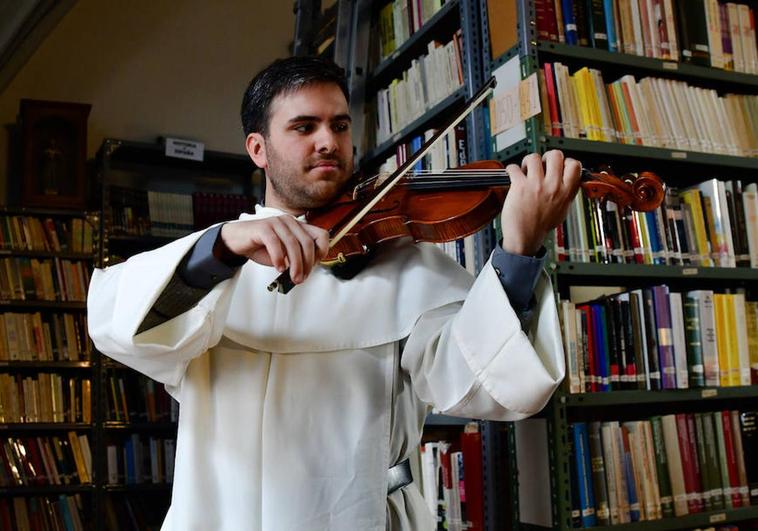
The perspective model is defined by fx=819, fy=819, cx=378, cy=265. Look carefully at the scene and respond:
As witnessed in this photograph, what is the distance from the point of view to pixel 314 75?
58.3 inches

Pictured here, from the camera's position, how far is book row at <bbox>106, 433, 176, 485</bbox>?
14.0 feet

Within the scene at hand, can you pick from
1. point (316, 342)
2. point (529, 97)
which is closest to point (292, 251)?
point (316, 342)

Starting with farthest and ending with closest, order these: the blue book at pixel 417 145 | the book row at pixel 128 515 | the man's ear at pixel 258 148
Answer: the book row at pixel 128 515 → the blue book at pixel 417 145 → the man's ear at pixel 258 148

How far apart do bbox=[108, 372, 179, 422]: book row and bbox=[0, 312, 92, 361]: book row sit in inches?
9.4

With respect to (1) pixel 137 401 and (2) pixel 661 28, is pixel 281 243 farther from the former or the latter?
(1) pixel 137 401

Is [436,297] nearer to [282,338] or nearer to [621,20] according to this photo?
[282,338]

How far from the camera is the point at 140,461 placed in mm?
4332

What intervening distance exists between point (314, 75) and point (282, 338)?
1.65ft

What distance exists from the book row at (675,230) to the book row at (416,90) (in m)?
0.62

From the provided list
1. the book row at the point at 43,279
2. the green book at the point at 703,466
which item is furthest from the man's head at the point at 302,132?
the book row at the point at 43,279

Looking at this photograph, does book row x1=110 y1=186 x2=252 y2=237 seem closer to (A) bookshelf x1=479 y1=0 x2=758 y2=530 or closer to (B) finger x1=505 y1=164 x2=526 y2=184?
(A) bookshelf x1=479 y1=0 x2=758 y2=530

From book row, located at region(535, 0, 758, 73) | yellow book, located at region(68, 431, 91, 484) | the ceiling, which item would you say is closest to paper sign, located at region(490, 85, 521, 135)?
book row, located at region(535, 0, 758, 73)

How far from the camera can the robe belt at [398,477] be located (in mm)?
1318

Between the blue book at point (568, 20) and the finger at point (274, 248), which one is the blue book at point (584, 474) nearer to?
the blue book at point (568, 20)
